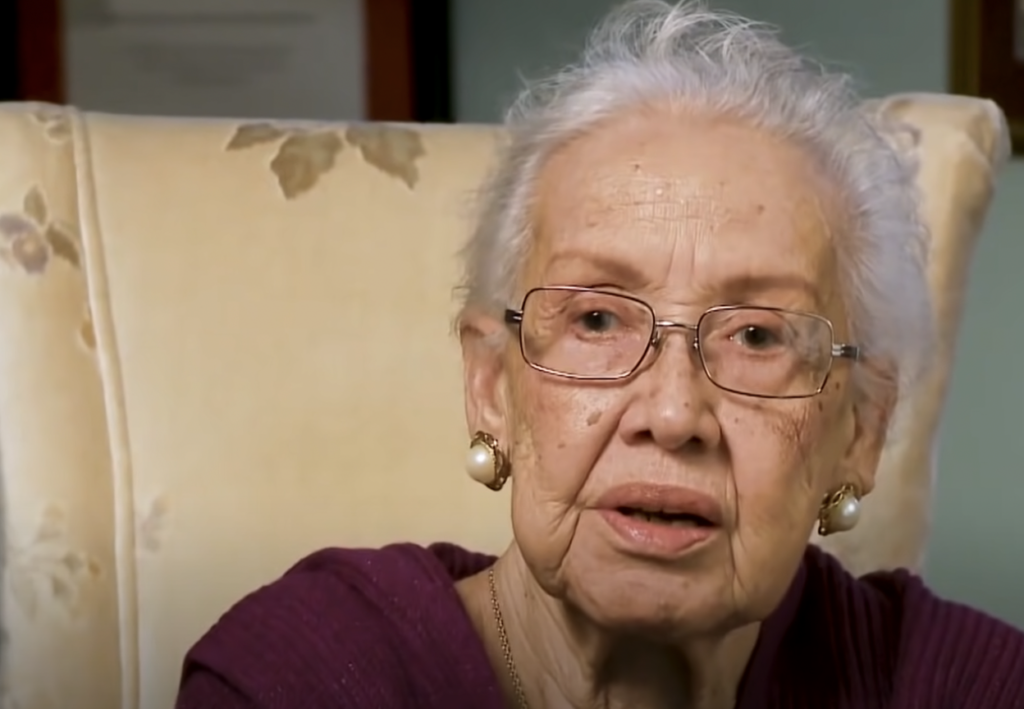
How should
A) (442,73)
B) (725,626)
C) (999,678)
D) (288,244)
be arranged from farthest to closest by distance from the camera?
1. (442,73)
2. (288,244)
3. (999,678)
4. (725,626)

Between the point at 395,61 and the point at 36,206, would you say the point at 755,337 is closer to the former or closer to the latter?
the point at 36,206

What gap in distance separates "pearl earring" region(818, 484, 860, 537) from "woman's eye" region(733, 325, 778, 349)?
142 millimetres

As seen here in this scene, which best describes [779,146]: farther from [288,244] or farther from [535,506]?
[288,244]

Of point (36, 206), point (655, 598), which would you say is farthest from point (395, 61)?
point (655, 598)

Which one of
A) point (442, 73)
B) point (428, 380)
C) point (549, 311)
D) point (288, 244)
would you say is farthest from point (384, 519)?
point (442, 73)

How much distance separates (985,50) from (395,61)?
2.37 ft

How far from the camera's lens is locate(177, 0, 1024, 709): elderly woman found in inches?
33.3

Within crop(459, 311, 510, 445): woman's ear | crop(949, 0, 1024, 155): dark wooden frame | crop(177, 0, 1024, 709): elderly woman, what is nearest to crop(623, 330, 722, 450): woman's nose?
crop(177, 0, 1024, 709): elderly woman

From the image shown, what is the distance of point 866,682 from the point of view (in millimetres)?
1070

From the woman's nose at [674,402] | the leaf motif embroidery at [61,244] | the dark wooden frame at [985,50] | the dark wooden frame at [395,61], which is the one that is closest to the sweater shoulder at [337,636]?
the woman's nose at [674,402]

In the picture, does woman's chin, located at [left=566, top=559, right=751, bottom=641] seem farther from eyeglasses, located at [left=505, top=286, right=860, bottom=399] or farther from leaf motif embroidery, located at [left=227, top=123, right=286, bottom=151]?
leaf motif embroidery, located at [left=227, top=123, right=286, bottom=151]

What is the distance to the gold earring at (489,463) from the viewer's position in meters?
0.95

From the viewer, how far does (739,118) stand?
897mm

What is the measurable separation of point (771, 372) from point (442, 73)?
2.73 ft
